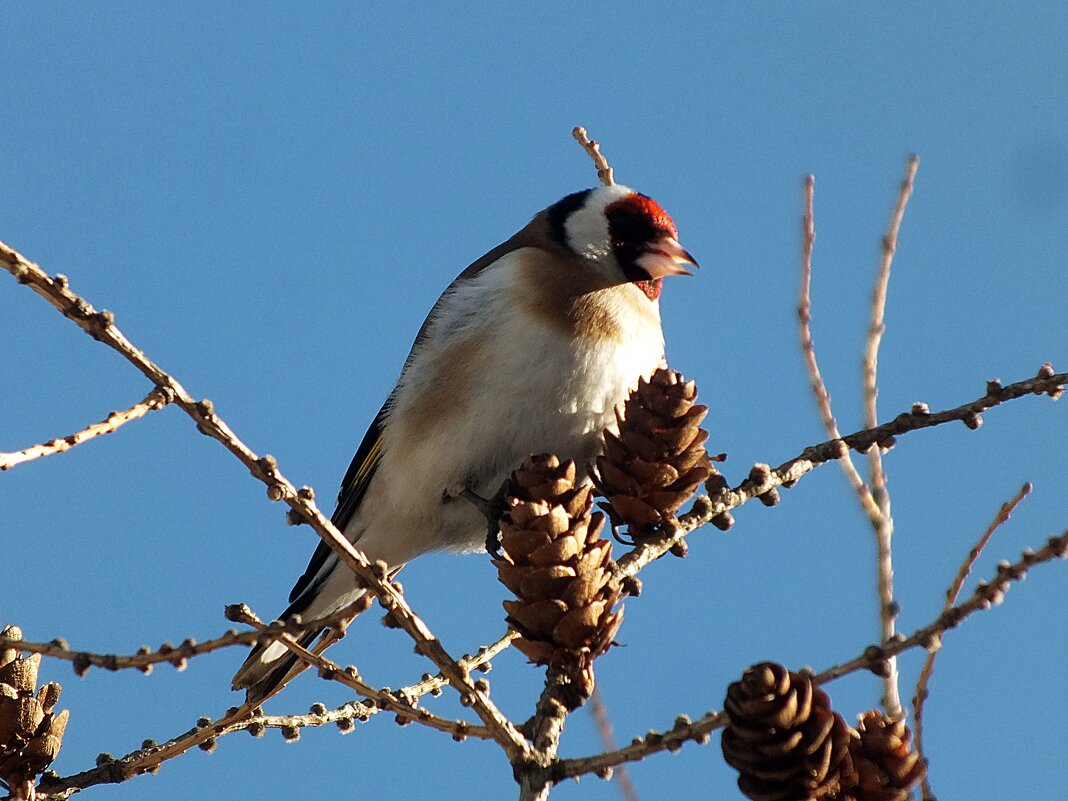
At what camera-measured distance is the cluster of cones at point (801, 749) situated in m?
1.31

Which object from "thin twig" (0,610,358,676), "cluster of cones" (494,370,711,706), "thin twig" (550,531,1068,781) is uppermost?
"cluster of cones" (494,370,711,706)

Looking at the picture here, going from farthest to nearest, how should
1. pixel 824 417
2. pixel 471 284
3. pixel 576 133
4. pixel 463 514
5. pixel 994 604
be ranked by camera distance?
pixel 471 284
pixel 463 514
pixel 576 133
pixel 824 417
pixel 994 604

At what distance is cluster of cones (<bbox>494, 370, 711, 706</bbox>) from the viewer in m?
1.77

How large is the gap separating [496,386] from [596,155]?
58 cm

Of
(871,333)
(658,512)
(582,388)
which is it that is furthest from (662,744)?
(582,388)

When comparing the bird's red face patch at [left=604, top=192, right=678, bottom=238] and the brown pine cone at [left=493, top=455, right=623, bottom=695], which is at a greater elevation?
the bird's red face patch at [left=604, top=192, right=678, bottom=238]

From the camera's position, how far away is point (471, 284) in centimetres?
329

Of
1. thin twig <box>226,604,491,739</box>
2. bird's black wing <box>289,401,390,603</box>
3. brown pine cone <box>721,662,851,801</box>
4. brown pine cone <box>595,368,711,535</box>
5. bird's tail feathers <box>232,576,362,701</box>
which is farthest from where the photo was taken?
bird's black wing <box>289,401,390,603</box>

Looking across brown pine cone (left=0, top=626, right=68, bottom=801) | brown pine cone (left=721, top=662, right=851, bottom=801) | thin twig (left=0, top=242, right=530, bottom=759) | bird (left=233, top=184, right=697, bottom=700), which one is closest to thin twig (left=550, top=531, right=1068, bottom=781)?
brown pine cone (left=721, top=662, right=851, bottom=801)

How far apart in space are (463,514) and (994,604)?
1.82 m

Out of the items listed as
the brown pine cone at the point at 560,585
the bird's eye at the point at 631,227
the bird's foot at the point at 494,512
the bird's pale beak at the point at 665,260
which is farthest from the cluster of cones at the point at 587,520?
the bird's eye at the point at 631,227

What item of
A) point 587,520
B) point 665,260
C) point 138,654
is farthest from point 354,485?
point 138,654

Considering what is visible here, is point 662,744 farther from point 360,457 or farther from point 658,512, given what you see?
point 360,457

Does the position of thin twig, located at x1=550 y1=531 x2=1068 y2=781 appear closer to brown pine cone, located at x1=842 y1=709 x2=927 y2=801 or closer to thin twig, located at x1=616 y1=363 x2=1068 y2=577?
brown pine cone, located at x1=842 y1=709 x2=927 y2=801
